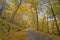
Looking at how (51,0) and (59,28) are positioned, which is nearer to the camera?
(51,0)

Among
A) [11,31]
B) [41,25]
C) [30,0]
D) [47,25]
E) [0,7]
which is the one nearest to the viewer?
[11,31]

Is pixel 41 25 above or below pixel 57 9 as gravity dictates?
below

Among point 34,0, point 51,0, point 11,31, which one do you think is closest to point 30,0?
point 34,0

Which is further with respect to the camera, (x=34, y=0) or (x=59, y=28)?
(x=34, y=0)

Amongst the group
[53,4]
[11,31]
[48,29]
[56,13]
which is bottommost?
[48,29]

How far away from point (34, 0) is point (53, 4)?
582cm

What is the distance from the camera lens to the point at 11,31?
956 cm

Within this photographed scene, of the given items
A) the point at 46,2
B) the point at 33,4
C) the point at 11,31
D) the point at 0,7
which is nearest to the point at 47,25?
the point at 33,4

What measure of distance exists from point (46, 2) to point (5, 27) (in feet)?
54.8

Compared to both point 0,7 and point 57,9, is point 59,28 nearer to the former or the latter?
point 57,9

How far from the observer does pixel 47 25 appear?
3344 centimetres

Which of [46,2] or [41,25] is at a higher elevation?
[46,2]

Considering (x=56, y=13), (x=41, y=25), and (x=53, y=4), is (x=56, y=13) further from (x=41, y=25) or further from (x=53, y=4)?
(x=41, y=25)

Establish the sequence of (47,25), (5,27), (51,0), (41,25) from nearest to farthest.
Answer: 1. (5,27)
2. (51,0)
3. (47,25)
4. (41,25)
